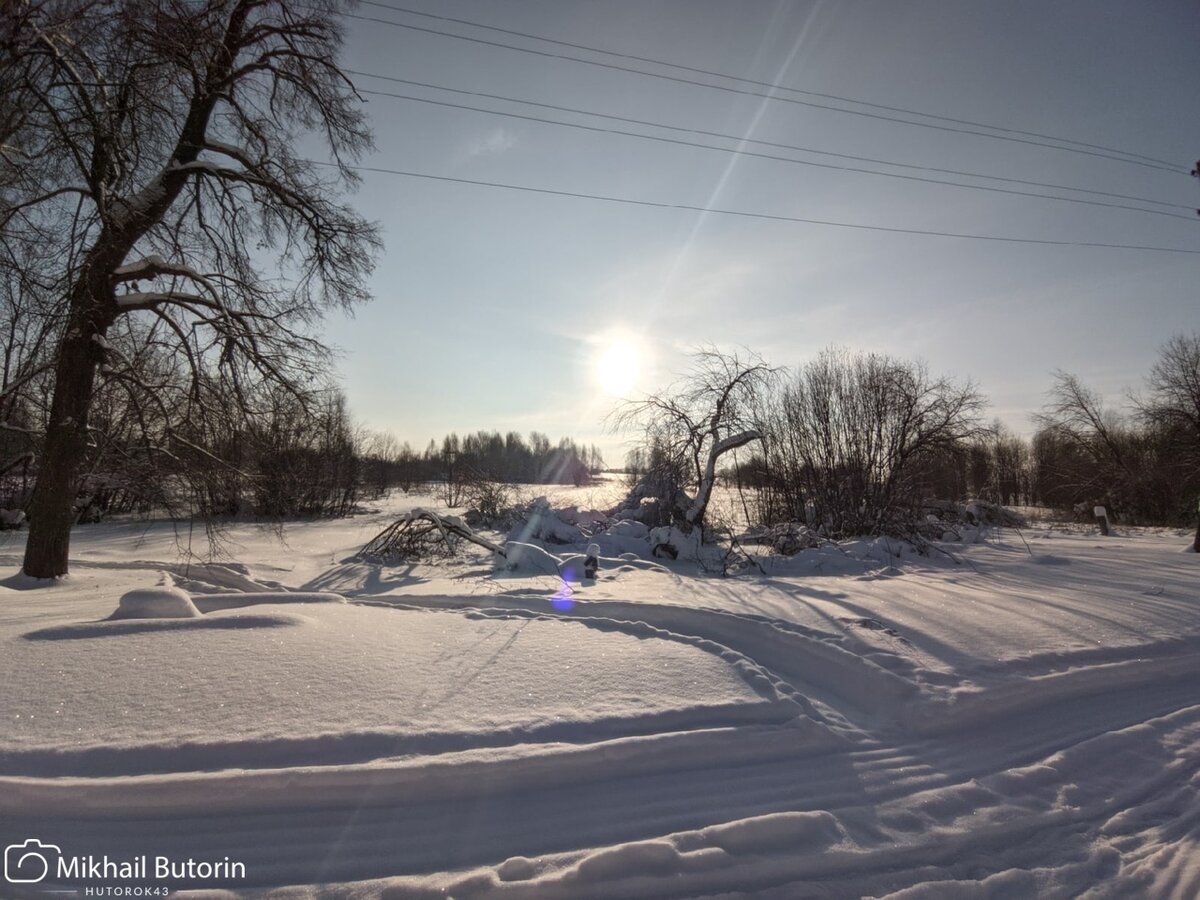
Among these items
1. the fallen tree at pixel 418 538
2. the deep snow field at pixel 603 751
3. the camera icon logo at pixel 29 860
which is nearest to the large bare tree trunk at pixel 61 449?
the deep snow field at pixel 603 751

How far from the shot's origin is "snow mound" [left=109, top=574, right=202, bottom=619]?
4.78 meters

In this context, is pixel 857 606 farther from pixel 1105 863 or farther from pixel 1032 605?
pixel 1105 863

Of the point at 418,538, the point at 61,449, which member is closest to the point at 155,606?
the point at 61,449

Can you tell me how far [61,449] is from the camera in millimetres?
7441

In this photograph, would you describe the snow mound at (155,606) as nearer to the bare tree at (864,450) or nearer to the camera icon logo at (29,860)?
the camera icon logo at (29,860)

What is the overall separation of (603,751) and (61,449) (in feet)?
28.2

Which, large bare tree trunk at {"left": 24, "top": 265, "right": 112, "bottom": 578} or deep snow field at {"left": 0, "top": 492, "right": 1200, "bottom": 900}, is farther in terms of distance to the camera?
large bare tree trunk at {"left": 24, "top": 265, "right": 112, "bottom": 578}

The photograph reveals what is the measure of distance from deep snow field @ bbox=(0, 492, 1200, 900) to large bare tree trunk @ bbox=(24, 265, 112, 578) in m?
1.78

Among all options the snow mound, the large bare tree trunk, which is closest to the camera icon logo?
the snow mound

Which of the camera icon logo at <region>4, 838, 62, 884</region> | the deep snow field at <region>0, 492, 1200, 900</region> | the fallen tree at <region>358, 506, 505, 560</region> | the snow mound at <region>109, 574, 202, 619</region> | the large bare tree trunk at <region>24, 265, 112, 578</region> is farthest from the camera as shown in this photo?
the fallen tree at <region>358, 506, 505, 560</region>

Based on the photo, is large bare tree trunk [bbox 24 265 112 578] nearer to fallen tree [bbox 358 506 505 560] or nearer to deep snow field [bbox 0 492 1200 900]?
deep snow field [bbox 0 492 1200 900]

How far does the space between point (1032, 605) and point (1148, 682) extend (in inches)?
67.5

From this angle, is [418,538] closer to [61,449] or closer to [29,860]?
[61,449]

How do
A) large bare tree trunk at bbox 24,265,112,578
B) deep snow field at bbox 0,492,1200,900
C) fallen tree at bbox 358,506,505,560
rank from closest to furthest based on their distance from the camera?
deep snow field at bbox 0,492,1200,900
large bare tree trunk at bbox 24,265,112,578
fallen tree at bbox 358,506,505,560
